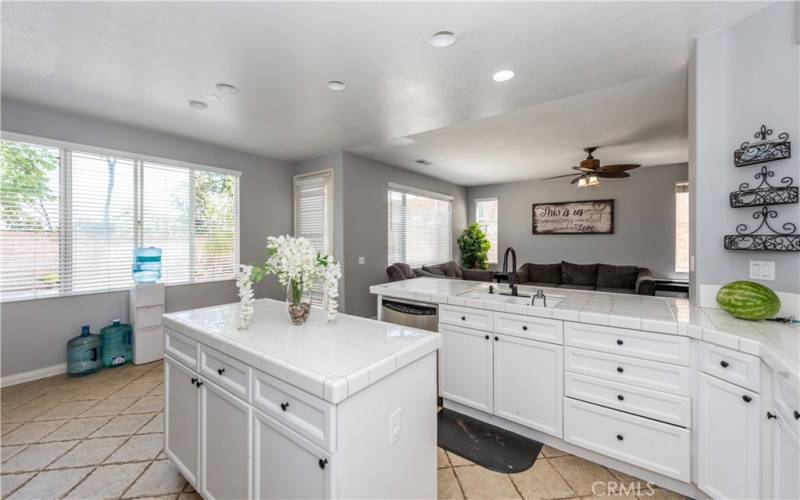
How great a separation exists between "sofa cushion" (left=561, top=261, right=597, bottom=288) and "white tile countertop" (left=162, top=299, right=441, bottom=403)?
5.46 meters

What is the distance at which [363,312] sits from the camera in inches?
198

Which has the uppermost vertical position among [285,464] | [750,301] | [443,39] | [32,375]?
[443,39]

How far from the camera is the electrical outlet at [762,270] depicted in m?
1.86

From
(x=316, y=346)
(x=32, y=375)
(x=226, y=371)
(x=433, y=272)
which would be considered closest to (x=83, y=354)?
(x=32, y=375)

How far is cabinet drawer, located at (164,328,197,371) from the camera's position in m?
1.67

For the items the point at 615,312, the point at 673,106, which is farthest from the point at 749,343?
the point at 673,106

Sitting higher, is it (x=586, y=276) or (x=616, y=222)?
(x=616, y=222)

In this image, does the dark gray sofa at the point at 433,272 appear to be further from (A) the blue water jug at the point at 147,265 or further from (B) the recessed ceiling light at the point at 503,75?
(A) the blue water jug at the point at 147,265

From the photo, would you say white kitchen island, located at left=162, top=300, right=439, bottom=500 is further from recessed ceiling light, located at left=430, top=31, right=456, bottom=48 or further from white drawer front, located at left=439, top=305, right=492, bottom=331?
recessed ceiling light, located at left=430, top=31, right=456, bottom=48

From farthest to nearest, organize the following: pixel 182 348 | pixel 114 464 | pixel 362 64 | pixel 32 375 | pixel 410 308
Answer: pixel 32 375
pixel 410 308
pixel 362 64
pixel 114 464
pixel 182 348

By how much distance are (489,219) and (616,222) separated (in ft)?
8.13

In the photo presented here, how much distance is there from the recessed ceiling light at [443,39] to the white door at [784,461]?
2408 millimetres

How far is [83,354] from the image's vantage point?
3379 millimetres

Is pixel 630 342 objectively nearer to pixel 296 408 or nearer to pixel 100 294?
pixel 296 408
